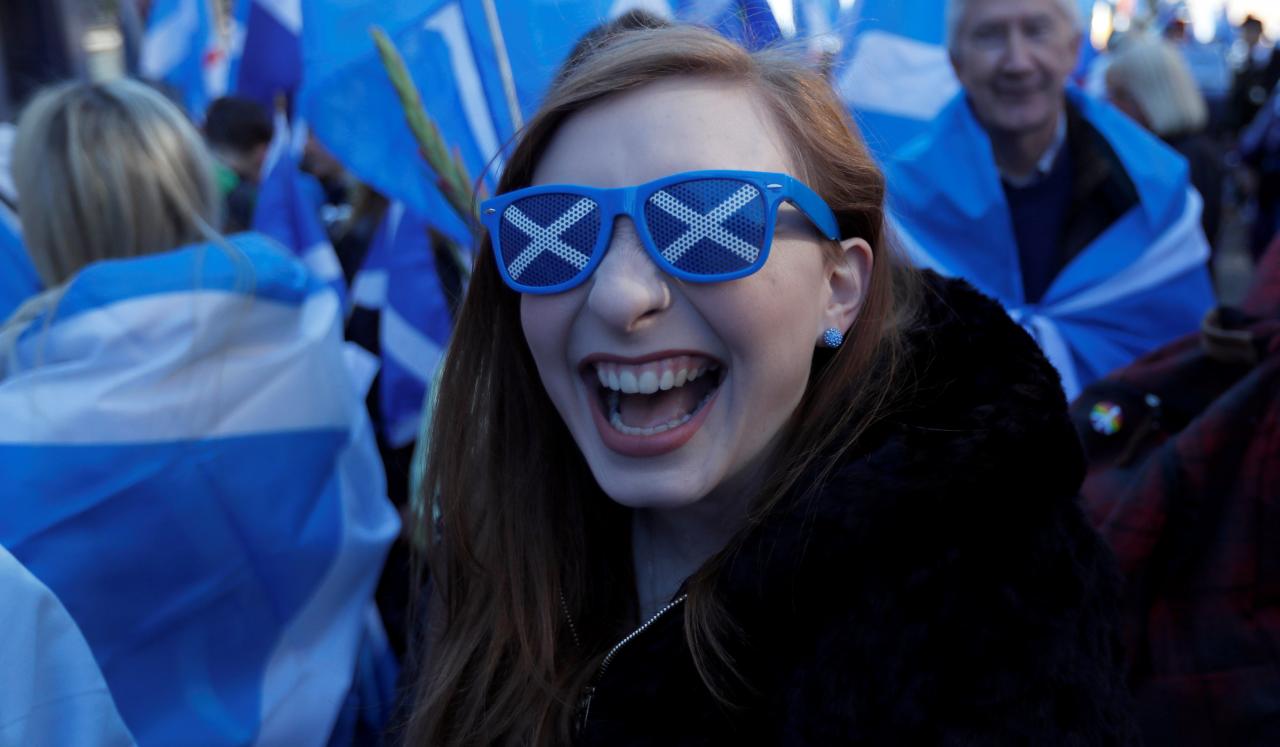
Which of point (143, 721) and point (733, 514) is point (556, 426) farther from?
point (143, 721)

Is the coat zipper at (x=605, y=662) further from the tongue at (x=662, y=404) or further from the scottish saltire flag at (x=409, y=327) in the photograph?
the scottish saltire flag at (x=409, y=327)

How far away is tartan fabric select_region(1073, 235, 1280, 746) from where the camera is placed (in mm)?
1659

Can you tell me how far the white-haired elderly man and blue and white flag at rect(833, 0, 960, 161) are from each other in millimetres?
266

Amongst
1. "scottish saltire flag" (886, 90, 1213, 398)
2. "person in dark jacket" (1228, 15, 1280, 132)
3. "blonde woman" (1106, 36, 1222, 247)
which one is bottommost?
"person in dark jacket" (1228, 15, 1280, 132)

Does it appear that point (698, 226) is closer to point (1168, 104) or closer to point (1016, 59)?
point (1016, 59)

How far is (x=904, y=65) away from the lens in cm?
332

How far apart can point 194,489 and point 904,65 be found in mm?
2325

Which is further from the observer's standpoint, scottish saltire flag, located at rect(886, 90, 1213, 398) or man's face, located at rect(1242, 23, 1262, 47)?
man's face, located at rect(1242, 23, 1262, 47)

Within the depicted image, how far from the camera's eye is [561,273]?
130 cm

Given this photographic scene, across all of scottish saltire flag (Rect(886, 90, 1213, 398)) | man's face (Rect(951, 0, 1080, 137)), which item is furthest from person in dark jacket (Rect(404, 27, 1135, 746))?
man's face (Rect(951, 0, 1080, 137))

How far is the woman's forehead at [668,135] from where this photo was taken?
127 cm

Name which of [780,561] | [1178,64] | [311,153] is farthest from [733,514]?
[311,153]

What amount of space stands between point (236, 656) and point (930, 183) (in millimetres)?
1963

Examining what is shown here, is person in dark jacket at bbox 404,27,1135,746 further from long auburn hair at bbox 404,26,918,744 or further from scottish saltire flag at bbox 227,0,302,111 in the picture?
scottish saltire flag at bbox 227,0,302,111
